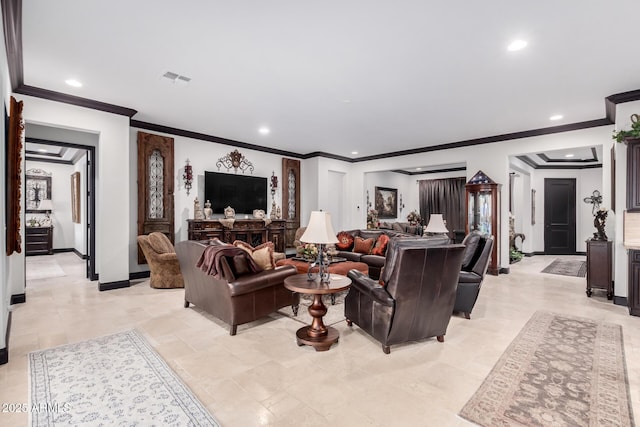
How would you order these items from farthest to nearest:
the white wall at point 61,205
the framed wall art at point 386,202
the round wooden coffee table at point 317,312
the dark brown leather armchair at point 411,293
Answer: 1. the framed wall art at point 386,202
2. the white wall at point 61,205
3. the round wooden coffee table at point 317,312
4. the dark brown leather armchair at point 411,293

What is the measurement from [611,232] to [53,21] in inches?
313

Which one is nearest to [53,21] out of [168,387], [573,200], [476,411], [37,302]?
[168,387]

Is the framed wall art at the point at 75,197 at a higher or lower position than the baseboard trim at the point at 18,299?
higher

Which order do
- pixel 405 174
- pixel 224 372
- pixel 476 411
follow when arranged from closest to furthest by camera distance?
1. pixel 476 411
2. pixel 224 372
3. pixel 405 174

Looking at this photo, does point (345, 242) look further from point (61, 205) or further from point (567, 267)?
point (61, 205)

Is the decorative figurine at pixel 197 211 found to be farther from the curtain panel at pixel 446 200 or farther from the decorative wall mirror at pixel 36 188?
the curtain panel at pixel 446 200

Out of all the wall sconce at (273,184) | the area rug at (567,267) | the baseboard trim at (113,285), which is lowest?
the area rug at (567,267)

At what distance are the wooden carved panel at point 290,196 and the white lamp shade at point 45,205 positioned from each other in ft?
22.4

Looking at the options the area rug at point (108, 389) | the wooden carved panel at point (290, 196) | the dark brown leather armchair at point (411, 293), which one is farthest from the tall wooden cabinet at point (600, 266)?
the wooden carved panel at point (290, 196)

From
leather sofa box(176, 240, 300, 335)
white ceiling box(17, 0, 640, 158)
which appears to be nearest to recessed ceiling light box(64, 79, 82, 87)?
white ceiling box(17, 0, 640, 158)

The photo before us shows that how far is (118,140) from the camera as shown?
4992 mm

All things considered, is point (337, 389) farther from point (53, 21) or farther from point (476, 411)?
point (53, 21)

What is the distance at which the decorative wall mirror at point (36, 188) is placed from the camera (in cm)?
880

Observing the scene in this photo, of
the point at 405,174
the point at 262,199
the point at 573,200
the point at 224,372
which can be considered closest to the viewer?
the point at 224,372
